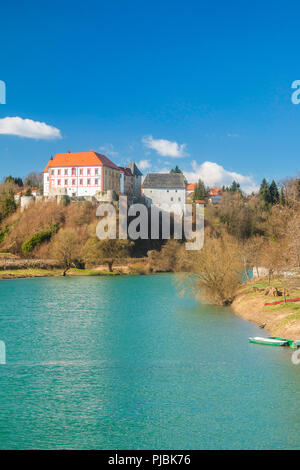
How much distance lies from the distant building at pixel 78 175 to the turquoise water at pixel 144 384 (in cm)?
6339

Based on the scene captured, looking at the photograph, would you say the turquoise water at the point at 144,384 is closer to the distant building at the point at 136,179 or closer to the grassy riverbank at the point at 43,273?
the grassy riverbank at the point at 43,273

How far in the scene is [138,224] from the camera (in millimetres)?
88438

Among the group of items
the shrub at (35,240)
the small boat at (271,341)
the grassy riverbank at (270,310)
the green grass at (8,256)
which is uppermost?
the shrub at (35,240)

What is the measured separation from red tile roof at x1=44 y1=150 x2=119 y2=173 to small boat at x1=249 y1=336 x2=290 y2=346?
2925 inches

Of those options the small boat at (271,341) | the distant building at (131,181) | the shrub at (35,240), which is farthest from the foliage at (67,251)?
the small boat at (271,341)

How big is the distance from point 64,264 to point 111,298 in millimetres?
28488

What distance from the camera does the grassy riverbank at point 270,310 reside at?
25.3 m

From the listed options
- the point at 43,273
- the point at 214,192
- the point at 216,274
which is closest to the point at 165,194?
the point at 43,273

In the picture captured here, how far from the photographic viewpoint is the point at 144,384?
59.9 feet

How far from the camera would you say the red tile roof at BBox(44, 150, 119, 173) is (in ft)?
312

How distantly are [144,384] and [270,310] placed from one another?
1400 centimetres

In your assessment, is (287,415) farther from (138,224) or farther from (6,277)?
(138,224)

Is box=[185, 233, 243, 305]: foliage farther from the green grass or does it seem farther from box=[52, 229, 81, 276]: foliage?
the green grass

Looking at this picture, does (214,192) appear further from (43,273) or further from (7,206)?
(43,273)
